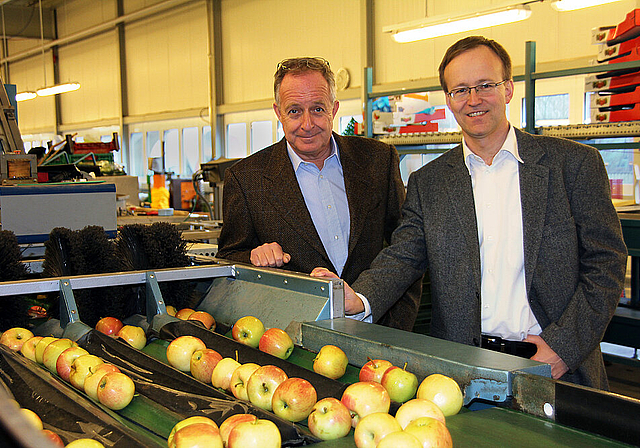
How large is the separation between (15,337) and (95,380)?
1.80 feet

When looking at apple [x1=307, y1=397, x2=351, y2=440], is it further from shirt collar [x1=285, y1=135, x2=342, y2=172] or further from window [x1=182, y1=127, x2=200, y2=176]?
window [x1=182, y1=127, x2=200, y2=176]

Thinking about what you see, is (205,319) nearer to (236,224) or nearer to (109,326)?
(109,326)

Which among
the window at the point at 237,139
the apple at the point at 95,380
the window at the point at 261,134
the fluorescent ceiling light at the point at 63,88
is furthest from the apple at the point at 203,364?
Result: the window at the point at 237,139

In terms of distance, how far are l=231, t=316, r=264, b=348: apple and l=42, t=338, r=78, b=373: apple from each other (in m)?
0.40

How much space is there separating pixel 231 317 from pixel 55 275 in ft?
1.76

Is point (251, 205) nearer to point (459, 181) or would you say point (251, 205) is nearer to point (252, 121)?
point (459, 181)

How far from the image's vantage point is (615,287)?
5.77 feet

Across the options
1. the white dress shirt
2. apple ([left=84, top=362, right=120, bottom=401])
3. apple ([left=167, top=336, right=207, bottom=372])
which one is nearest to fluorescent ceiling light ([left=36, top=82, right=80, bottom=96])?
the white dress shirt

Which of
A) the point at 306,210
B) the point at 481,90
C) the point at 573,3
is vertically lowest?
the point at 306,210

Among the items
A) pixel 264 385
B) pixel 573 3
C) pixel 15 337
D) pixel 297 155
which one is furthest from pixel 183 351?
pixel 573 3

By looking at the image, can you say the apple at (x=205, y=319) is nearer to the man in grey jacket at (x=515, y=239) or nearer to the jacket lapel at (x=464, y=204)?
the man in grey jacket at (x=515, y=239)

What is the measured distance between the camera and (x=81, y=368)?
1328 mm

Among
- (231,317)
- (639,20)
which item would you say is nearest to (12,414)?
(231,317)

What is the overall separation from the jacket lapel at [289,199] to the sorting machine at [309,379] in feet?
1.60
